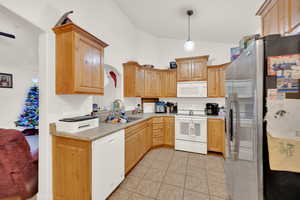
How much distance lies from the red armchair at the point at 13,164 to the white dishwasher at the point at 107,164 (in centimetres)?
87

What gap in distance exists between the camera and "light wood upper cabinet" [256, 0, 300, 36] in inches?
40.1

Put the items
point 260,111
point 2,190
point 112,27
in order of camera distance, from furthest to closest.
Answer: point 112,27, point 2,190, point 260,111

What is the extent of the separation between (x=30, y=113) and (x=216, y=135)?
601cm

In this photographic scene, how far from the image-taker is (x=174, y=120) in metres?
3.40

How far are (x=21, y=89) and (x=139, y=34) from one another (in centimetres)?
457

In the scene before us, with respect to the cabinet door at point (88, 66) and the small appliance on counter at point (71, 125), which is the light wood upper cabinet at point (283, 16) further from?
the small appliance on counter at point (71, 125)

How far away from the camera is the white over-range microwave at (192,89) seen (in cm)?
336

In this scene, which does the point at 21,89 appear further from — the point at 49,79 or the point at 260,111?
the point at 260,111

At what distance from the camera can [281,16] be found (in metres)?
1.19

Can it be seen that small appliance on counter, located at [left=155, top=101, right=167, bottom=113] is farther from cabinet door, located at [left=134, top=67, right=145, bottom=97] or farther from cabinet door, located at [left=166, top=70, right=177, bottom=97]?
cabinet door, located at [left=134, top=67, right=145, bottom=97]

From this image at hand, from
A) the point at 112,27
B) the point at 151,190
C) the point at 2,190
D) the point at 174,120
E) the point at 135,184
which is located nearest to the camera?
the point at 2,190

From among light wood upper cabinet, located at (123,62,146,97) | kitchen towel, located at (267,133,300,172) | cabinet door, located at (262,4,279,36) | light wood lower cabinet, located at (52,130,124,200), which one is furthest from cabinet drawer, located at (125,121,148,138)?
cabinet door, located at (262,4,279,36)

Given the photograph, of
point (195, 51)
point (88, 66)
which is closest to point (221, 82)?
point (195, 51)

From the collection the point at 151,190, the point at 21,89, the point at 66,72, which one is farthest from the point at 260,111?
the point at 21,89
